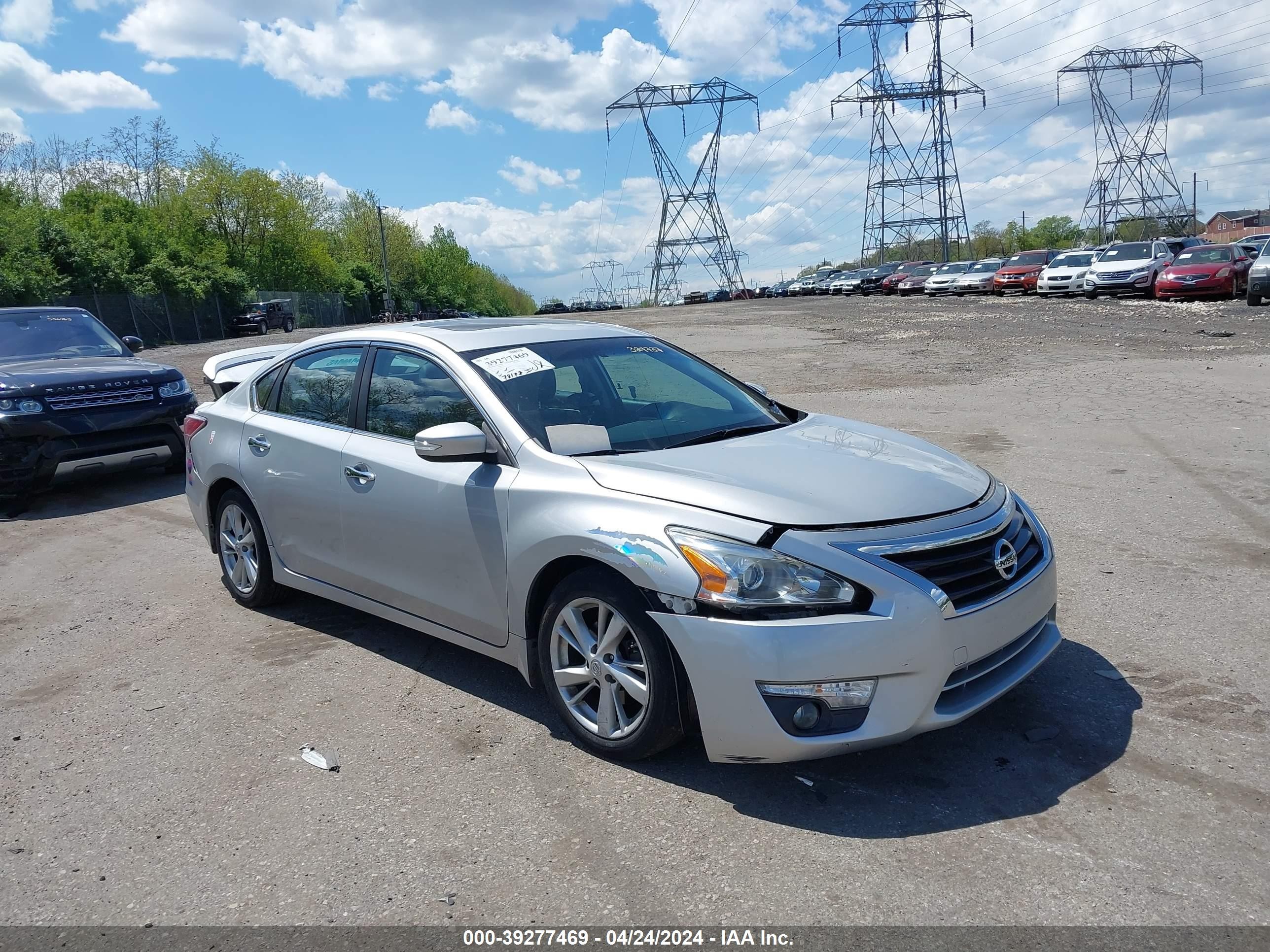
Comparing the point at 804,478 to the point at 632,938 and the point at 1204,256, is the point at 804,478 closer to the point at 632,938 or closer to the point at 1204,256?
the point at 632,938

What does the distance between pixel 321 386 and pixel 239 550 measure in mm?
1199

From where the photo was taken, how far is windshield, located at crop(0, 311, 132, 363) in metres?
10.3

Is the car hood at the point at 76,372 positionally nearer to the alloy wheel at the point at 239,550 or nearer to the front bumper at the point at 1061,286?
the alloy wheel at the point at 239,550

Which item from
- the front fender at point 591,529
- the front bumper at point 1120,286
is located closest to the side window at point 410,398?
the front fender at point 591,529

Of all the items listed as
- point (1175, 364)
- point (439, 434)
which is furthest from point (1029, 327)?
point (439, 434)

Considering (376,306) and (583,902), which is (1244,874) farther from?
(376,306)

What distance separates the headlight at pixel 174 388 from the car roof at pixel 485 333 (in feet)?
16.3

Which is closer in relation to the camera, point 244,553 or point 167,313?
point 244,553

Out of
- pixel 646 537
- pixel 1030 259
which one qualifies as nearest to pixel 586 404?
pixel 646 537

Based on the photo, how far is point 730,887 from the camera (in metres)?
2.99

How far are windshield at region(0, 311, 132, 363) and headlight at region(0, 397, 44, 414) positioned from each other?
133 centimetres

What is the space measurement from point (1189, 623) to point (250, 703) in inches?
175

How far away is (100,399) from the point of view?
9.37m

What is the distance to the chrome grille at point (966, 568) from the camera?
342 cm
